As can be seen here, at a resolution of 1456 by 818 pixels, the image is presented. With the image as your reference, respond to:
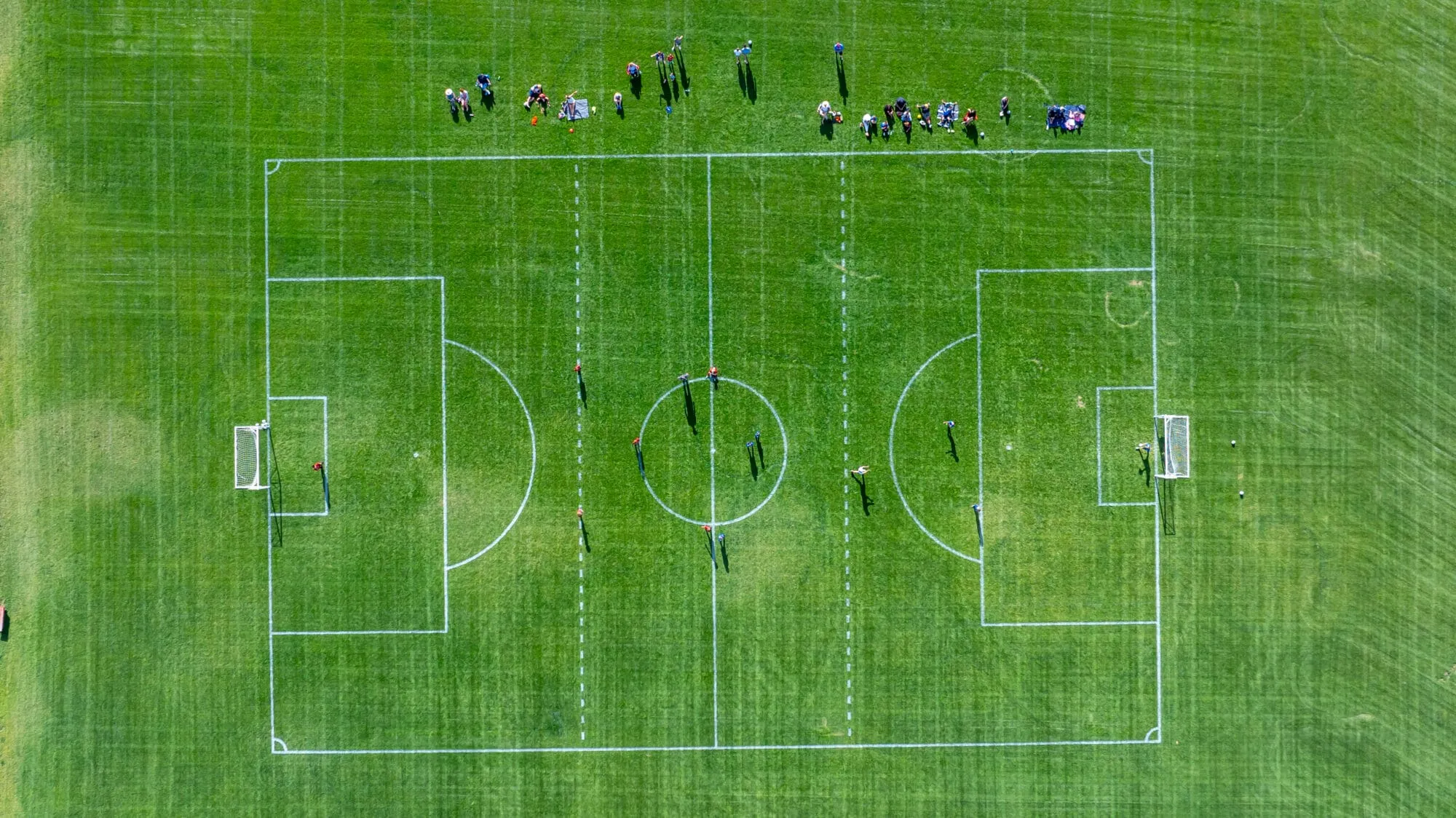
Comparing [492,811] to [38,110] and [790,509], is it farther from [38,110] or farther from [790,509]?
[38,110]

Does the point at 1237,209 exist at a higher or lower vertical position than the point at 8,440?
higher

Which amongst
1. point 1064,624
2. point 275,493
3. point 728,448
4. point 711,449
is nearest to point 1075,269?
point 1064,624

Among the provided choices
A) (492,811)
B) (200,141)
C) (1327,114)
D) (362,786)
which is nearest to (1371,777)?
(1327,114)

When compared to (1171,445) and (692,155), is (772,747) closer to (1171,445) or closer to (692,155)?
(1171,445)

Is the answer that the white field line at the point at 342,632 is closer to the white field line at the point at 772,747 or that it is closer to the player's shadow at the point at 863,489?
the white field line at the point at 772,747

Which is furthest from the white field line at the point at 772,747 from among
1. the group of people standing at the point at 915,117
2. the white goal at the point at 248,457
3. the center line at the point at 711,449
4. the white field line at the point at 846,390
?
the group of people standing at the point at 915,117
